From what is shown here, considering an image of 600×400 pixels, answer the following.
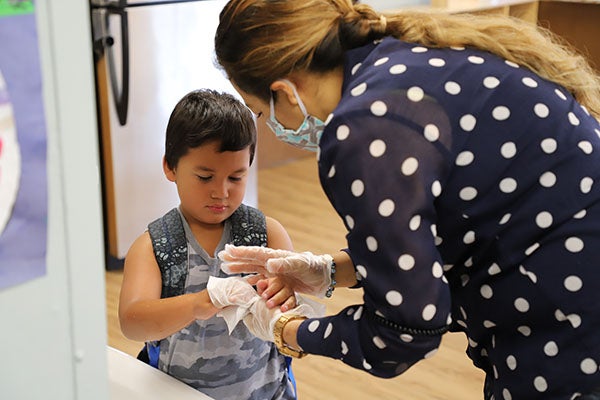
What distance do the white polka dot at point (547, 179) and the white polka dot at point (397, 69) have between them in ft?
0.75

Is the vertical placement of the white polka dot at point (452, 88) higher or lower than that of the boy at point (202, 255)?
higher

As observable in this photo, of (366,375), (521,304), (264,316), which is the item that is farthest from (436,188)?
(366,375)

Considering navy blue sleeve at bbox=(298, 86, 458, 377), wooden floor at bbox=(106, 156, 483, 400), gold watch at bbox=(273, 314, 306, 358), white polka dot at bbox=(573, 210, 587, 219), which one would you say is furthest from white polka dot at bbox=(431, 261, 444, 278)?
wooden floor at bbox=(106, 156, 483, 400)

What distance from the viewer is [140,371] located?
1.38 metres

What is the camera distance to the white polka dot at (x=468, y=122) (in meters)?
0.99

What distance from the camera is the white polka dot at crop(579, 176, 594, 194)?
1.05 m

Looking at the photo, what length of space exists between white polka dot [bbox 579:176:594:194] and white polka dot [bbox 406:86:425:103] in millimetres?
257

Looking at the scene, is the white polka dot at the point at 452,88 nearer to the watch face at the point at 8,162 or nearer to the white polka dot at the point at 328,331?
the white polka dot at the point at 328,331

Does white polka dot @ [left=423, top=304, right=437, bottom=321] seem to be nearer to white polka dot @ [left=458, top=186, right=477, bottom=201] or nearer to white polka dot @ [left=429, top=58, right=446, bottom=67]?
white polka dot @ [left=458, top=186, right=477, bottom=201]

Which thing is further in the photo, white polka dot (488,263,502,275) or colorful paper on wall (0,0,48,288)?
white polka dot (488,263,502,275)

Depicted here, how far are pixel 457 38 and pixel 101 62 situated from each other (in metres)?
2.12

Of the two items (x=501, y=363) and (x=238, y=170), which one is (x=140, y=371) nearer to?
(x=238, y=170)

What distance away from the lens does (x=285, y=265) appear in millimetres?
1370

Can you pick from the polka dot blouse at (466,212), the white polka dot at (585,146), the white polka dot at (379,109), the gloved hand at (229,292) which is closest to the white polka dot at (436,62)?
the polka dot blouse at (466,212)
